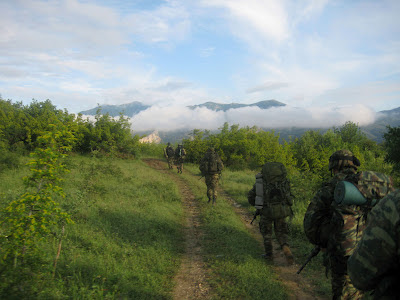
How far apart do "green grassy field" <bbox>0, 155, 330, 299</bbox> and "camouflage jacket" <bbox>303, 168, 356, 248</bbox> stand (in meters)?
1.64

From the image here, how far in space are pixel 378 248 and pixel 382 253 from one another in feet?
0.11

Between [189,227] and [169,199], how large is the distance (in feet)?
10.6

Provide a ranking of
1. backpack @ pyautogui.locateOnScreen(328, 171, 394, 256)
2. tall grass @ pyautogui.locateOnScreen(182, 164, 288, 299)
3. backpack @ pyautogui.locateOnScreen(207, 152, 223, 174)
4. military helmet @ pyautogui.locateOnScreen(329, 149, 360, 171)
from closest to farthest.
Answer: backpack @ pyautogui.locateOnScreen(328, 171, 394, 256) < military helmet @ pyautogui.locateOnScreen(329, 149, 360, 171) < tall grass @ pyautogui.locateOnScreen(182, 164, 288, 299) < backpack @ pyautogui.locateOnScreen(207, 152, 223, 174)

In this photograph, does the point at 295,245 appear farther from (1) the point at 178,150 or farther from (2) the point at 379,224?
(1) the point at 178,150

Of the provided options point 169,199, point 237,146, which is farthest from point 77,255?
point 237,146

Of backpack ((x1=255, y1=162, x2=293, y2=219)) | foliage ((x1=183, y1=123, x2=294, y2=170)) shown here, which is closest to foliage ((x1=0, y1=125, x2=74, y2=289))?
backpack ((x1=255, y1=162, x2=293, y2=219))

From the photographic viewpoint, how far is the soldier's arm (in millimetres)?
1631

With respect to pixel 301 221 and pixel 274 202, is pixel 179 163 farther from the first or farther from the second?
pixel 274 202

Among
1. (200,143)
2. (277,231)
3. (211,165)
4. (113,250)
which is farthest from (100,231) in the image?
(200,143)

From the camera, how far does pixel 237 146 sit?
3084cm

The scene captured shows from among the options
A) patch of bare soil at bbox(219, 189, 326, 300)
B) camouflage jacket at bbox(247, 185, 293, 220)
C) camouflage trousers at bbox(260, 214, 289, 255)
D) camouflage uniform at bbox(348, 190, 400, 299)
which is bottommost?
patch of bare soil at bbox(219, 189, 326, 300)

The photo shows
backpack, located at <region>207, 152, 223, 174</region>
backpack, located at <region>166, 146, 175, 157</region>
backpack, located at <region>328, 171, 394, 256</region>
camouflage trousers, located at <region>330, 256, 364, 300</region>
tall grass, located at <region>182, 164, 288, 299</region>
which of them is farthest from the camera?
backpack, located at <region>166, 146, 175, 157</region>

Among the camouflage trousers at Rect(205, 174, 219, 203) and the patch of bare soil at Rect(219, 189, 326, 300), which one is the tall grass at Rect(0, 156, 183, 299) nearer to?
the camouflage trousers at Rect(205, 174, 219, 203)

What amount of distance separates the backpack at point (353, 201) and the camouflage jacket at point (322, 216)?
0.10 metres
